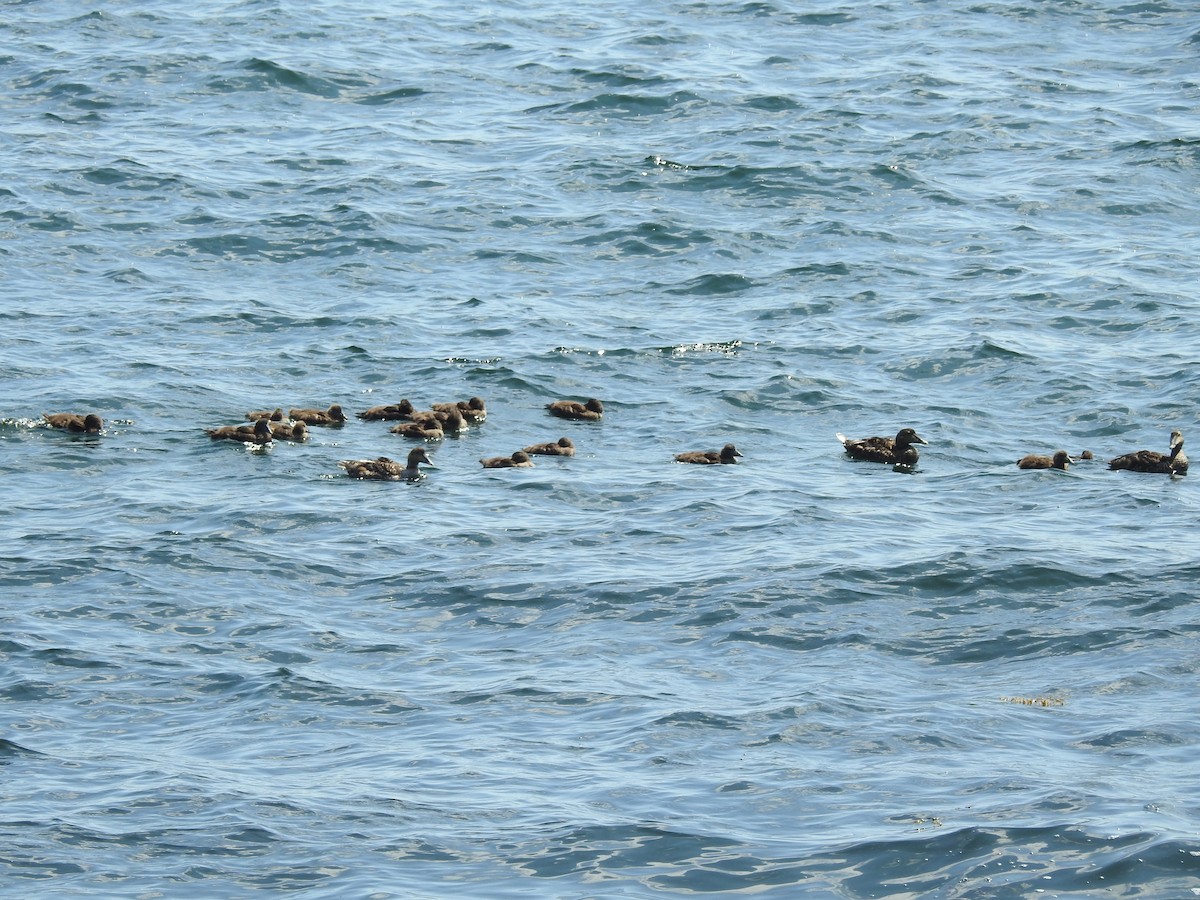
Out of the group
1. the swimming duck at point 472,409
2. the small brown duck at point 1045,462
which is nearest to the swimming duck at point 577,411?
the swimming duck at point 472,409

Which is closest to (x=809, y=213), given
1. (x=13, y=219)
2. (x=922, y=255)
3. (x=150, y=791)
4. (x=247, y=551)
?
(x=922, y=255)

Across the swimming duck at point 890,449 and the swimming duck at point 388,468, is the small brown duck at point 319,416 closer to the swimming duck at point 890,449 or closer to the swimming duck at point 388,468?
the swimming duck at point 388,468

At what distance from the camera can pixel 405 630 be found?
52.5 feet

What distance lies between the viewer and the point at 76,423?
20.8m

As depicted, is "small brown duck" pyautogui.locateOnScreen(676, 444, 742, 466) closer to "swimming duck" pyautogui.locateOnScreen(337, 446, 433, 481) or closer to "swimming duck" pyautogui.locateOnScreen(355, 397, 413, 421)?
"swimming duck" pyautogui.locateOnScreen(337, 446, 433, 481)

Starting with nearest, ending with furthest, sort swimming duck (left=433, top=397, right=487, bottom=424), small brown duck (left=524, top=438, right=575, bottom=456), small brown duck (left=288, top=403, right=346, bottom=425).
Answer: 1. small brown duck (left=524, top=438, right=575, bottom=456)
2. small brown duck (left=288, top=403, right=346, bottom=425)
3. swimming duck (left=433, top=397, right=487, bottom=424)

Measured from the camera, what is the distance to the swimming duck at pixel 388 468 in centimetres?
2020

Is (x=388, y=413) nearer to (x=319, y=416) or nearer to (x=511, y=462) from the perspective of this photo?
(x=319, y=416)

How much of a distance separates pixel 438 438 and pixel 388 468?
151 cm

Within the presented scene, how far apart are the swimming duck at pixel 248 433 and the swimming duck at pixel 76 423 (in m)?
1.28

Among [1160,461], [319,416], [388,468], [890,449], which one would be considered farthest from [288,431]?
[1160,461]

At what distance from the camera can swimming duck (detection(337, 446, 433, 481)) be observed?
66.3ft

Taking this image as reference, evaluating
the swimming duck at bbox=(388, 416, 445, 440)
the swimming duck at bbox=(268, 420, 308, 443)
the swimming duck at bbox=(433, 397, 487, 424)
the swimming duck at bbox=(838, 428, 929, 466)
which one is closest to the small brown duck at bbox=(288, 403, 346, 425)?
the swimming duck at bbox=(268, 420, 308, 443)

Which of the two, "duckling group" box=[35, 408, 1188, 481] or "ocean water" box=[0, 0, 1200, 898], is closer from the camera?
"ocean water" box=[0, 0, 1200, 898]
